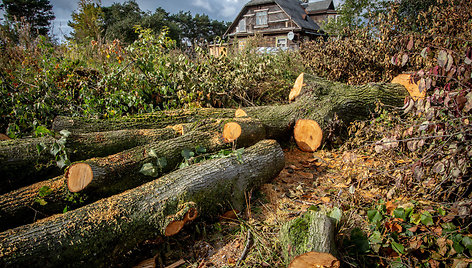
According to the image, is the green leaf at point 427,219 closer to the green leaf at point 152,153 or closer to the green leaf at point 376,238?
the green leaf at point 376,238

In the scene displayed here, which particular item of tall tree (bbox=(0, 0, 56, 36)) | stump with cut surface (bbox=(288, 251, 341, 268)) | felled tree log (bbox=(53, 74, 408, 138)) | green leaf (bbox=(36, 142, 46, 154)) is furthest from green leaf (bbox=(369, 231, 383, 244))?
tall tree (bbox=(0, 0, 56, 36))

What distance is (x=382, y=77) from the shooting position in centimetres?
534

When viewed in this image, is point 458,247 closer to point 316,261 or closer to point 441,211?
point 441,211

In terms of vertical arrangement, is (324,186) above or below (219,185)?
below

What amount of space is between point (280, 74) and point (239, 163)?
3612 mm

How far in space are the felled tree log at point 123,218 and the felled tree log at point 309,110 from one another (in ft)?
4.34

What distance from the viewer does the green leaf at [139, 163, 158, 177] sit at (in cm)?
253

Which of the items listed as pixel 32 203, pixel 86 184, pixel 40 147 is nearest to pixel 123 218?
pixel 86 184

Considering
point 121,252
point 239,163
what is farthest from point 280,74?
point 121,252

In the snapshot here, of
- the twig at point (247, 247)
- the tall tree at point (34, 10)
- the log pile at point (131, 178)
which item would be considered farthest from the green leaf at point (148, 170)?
the tall tree at point (34, 10)

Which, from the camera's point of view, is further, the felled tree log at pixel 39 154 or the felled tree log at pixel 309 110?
the felled tree log at pixel 309 110

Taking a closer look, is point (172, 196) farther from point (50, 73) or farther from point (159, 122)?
point (50, 73)

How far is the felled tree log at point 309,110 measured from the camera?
11.7 ft

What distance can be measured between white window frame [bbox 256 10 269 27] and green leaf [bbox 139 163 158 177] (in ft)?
85.4
